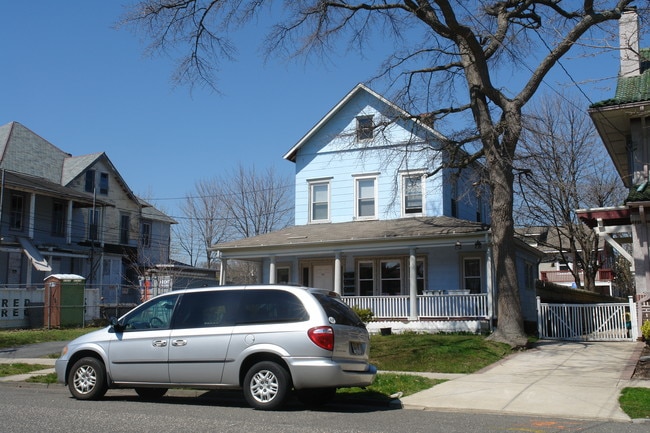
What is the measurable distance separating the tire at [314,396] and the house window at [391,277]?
1489 cm

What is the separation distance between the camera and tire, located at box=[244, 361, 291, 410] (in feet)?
28.8

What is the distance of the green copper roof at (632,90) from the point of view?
53.2 feet

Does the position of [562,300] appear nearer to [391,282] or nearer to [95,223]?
[391,282]

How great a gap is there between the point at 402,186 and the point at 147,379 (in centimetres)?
1639

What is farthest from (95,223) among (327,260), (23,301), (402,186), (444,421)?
(444,421)

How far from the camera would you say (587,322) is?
19.0 metres

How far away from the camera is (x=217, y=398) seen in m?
10.6

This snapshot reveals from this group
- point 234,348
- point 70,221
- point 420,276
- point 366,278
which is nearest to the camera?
point 234,348

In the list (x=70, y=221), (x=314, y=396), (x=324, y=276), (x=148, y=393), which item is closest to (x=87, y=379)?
(x=148, y=393)

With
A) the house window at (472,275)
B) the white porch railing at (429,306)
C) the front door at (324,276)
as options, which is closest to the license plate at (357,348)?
the white porch railing at (429,306)

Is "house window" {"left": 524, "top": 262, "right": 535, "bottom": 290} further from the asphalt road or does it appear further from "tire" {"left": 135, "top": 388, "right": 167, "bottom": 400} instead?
"tire" {"left": 135, "top": 388, "right": 167, "bottom": 400}

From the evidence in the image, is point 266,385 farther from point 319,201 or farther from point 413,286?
point 319,201

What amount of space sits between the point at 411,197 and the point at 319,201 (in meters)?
3.93

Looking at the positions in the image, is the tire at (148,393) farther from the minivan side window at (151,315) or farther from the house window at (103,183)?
the house window at (103,183)
